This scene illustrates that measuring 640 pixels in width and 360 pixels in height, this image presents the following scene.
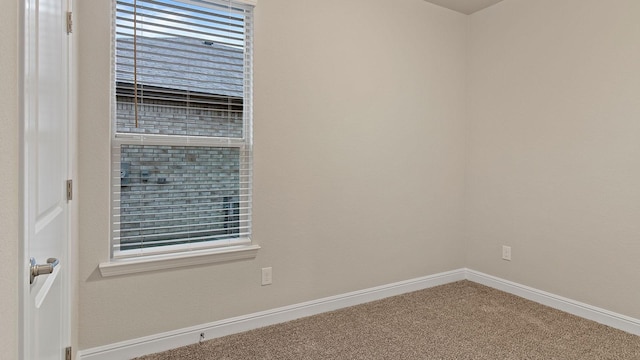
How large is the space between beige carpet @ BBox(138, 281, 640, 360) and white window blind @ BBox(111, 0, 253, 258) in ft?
2.24

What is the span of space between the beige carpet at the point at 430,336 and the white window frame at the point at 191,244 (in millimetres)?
532

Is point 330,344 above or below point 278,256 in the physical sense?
below

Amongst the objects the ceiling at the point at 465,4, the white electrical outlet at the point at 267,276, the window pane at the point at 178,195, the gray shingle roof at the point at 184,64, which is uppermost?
the ceiling at the point at 465,4

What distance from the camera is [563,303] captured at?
114 inches

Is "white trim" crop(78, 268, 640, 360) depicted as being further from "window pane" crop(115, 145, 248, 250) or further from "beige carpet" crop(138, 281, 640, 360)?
"window pane" crop(115, 145, 248, 250)

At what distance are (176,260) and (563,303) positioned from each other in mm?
2826

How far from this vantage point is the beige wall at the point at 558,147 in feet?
8.46

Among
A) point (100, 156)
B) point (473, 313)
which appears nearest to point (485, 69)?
point (473, 313)
